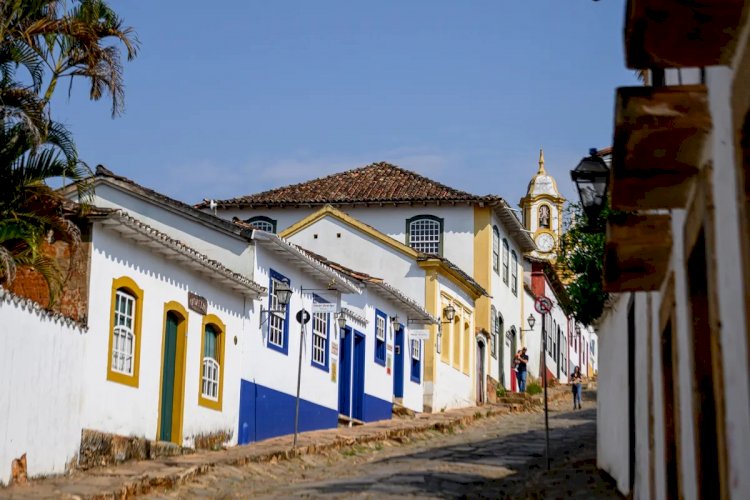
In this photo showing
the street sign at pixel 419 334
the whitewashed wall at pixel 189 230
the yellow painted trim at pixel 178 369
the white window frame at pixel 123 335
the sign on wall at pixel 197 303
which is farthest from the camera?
the street sign at pixel 419 334

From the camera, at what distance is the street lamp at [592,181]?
1063 cm

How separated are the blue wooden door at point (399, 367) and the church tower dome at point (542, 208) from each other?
34636 millimetres

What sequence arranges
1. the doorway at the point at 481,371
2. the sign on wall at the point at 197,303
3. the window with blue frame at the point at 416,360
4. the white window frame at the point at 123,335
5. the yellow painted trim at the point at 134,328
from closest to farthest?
1. the yellow painted trim at the point at 134,328
2. the white window frame at the point at 123,335
3. the sign on wall at the point at 197,303
4. the window with blue frame at the point at 416,360
5. the doorway at the point at 481,371

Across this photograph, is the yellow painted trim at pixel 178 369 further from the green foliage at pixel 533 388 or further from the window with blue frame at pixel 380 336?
the green foliage at pixel 533 388

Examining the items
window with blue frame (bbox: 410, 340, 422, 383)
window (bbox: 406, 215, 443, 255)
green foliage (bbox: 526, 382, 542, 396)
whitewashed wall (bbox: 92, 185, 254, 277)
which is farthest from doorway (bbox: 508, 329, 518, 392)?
whitewashed wall (bbox: 92, 185, 254, 277)

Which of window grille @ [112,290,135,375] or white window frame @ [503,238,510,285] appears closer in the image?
window grille @ [112,290,135,375]

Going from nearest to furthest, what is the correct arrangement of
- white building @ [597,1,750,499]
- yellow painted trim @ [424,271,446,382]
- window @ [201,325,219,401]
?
white building @ [597,1,750,499] → window @ [201,325,219,401] → yellow painted trim @ [424,271,446,382]

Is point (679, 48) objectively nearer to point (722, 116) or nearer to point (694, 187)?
point (722, 116)

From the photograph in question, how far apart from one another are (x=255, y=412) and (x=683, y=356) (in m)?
14.5

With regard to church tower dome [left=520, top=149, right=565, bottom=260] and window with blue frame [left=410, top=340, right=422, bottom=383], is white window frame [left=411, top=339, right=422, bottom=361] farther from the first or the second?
church tower dome [left=520, top=149, right=565, bottom=260]

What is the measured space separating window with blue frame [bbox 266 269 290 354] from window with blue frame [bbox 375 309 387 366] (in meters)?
6.27

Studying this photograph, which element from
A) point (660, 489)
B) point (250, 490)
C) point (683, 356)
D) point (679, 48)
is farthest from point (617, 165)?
point (250, 490)

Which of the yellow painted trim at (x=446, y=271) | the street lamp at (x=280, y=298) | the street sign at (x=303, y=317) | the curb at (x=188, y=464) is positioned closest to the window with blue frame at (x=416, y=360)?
the yellow painted trim at (x=446, y=271)

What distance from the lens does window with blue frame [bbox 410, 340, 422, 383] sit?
31.7 meters
